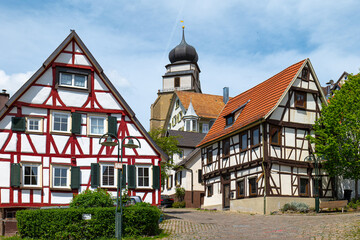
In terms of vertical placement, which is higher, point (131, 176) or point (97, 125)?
point (97, 125)

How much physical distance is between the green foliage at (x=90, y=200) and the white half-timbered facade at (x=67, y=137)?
6575 mm

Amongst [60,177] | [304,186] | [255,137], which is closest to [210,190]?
[255,137]

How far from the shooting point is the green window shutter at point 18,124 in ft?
91.5

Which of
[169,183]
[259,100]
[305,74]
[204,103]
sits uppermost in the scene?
[204,103]

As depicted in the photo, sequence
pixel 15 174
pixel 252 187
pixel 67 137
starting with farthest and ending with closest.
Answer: pixel 252 187
pixel 67 137
pixel 15 174

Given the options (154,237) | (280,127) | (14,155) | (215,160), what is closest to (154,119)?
(215,160)

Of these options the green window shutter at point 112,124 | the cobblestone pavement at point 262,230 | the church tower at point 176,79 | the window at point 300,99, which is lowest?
the cobblestone pavement at point 262,230

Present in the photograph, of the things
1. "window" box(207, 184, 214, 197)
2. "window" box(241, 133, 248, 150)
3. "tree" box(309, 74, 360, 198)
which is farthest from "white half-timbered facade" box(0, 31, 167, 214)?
"window" box(207, 184, 214, 197)

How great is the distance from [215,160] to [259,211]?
848 cm

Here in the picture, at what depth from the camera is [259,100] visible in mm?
37344

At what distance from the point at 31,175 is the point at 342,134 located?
19.0 metres

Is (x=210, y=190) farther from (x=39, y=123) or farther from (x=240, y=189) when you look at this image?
(x=39, y=123)

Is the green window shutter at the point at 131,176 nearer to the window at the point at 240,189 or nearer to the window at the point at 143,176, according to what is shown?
the window at the point at 143,176

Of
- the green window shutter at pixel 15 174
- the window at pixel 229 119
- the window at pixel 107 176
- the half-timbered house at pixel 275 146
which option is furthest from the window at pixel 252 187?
the green window shutter at pixel 15 174
